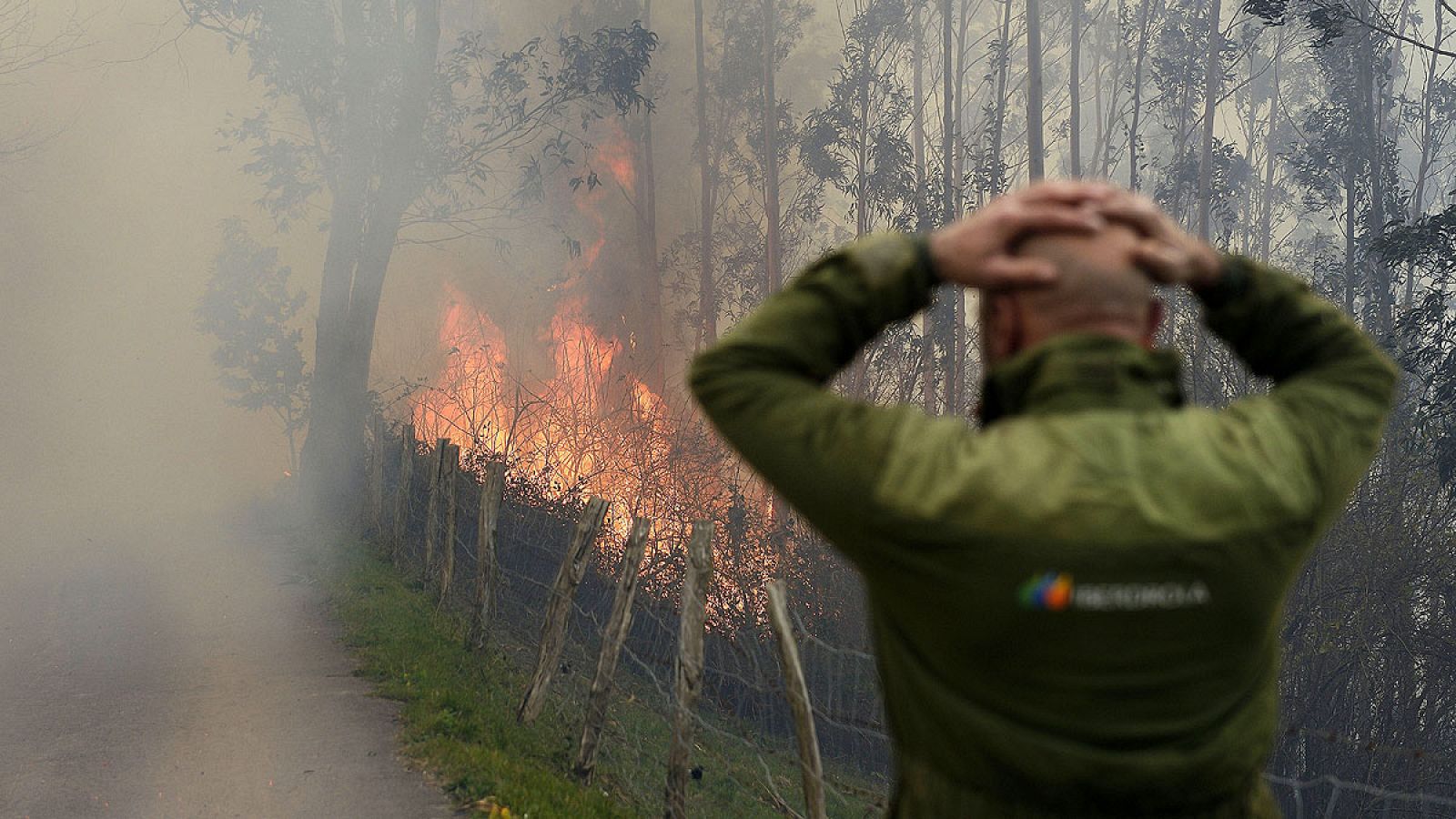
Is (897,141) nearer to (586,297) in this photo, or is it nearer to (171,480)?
(586,297)

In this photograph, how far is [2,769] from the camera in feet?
24.8

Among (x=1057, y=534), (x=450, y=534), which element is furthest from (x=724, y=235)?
(x=1057, y=534)

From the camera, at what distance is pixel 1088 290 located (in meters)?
1.58

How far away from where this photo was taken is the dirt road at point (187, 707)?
7.02m

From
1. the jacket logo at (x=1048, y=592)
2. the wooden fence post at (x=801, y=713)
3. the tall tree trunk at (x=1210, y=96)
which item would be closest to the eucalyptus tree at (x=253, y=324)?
the wooden fence post at (x=801, y=713)

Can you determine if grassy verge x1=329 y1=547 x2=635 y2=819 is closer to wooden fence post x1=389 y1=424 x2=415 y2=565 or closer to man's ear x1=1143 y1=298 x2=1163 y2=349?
wooden fence post x1=389 y1=424 x2=415 y2=565

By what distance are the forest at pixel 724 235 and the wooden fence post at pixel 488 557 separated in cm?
363

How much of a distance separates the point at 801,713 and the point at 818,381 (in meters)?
4.10

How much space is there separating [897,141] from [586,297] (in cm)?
1088

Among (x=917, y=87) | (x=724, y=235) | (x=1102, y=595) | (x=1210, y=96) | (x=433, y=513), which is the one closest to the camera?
(x=1102, y=595)

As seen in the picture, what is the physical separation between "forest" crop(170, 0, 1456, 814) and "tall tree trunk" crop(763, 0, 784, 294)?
13 centimetres

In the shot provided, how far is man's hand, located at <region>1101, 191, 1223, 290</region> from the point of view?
156 cm

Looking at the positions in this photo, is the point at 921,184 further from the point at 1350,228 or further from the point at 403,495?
the point at 403,495

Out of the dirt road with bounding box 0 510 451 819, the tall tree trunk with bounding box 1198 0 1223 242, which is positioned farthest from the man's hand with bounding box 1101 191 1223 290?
the tall tree trunk with bounding box 1198 0 1223 242
